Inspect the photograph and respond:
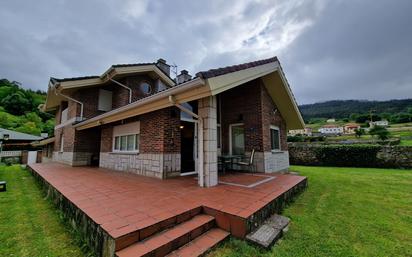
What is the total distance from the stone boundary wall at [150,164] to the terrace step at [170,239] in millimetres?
3338

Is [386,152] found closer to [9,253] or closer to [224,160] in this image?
[224,160]

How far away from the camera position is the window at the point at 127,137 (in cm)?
762

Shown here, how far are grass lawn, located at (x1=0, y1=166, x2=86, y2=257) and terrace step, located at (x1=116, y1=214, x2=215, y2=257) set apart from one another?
1037 mm

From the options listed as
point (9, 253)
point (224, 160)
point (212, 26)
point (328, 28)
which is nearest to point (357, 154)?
point (328, 28)

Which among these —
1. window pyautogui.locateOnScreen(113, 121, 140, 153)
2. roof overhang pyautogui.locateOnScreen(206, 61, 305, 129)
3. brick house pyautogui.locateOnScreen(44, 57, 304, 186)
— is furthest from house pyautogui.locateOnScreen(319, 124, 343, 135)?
window pyautogui.locateOnScreen(113, 121, 140, 153)

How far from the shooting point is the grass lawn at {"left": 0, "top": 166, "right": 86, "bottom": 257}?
2.59 metres

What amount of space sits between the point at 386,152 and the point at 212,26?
1574 centimetres

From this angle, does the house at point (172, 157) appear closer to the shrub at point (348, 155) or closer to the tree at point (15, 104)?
the shrub at point (348, 155)

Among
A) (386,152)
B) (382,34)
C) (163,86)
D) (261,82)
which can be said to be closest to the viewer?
(261,82)

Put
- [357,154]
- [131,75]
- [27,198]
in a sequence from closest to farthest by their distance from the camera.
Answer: [27,198], [131,75], [357,154]

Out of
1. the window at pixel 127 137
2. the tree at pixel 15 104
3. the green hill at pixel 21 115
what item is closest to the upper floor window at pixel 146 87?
the window at pixel 127 137

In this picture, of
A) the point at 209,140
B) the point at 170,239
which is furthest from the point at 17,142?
the point at 170,239

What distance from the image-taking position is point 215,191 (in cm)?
432

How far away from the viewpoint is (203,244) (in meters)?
2.52
